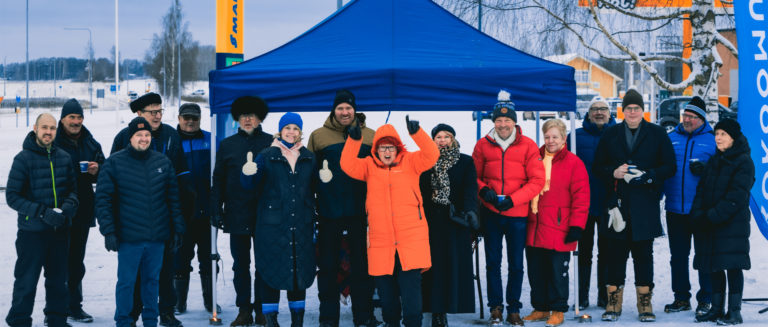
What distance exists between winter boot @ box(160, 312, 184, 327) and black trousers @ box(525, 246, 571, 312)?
8.60 ft

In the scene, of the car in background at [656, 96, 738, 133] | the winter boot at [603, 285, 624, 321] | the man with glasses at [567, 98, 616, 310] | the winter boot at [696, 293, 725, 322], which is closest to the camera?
the winter boot at [696, 293, 725, 322]

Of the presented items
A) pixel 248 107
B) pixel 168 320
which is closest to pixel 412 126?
pixel 248 107

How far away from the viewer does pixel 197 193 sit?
5973mm

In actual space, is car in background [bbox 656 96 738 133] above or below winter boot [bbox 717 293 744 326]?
above

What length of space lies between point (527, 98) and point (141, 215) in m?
2.94

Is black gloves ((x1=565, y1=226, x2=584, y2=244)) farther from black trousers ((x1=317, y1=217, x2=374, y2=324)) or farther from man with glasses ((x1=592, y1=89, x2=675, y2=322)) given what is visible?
black trousers ((x1=317, y1=217, x2=374, y2=324))

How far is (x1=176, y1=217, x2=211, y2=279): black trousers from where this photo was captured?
6.00 m

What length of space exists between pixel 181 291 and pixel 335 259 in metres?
1.43

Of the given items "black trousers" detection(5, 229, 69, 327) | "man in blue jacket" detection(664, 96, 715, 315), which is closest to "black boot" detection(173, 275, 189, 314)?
"black trousers" detection(5, 229, 69, 327)

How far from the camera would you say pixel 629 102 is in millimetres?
5914

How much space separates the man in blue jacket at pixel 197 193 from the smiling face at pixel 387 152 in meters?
1.61

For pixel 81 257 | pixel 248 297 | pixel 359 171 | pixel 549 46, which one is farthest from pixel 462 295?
pixel 549 46

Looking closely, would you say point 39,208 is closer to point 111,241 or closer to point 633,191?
point 111,241

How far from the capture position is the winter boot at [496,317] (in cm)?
575
